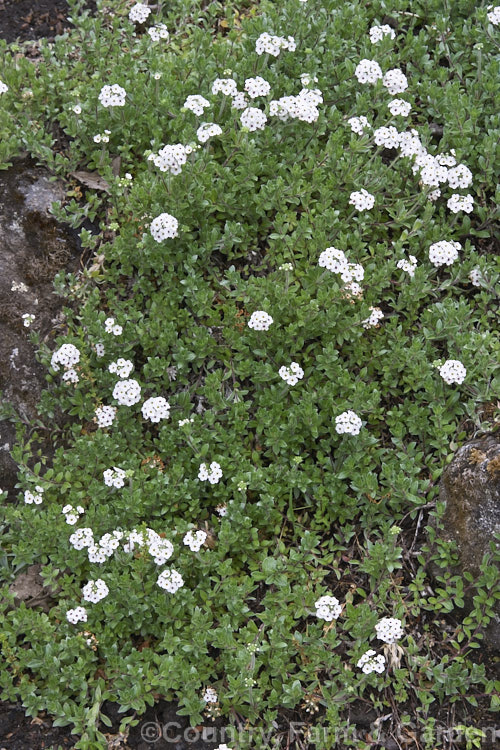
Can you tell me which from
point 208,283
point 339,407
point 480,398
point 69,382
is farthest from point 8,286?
point 480,398

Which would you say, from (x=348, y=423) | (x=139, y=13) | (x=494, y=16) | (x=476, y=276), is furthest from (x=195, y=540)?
(x=494, y=16)

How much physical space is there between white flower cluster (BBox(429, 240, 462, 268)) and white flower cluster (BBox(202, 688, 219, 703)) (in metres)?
3.34

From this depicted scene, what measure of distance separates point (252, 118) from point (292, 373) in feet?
6.93

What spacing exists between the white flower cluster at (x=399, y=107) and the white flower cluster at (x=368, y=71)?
0.26 metres

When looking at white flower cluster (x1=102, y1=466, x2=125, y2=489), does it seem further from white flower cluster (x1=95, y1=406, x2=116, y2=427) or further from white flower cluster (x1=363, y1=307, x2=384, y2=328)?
white flower cluster (x1=363, y1=307, x2=384, y2=328)

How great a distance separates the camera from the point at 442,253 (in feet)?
18.3

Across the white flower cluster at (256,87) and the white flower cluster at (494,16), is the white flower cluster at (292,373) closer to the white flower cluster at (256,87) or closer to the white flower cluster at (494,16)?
Result: the white flower cluster at (256,87)

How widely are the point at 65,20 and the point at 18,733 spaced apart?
6.33 metres

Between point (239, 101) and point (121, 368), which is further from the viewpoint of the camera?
point (239, 101)

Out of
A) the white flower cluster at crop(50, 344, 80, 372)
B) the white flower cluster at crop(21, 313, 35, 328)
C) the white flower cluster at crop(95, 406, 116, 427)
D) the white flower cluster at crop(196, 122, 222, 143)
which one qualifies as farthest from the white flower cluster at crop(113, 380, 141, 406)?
the white flower cluster at crop(196, 122, 222, 143)

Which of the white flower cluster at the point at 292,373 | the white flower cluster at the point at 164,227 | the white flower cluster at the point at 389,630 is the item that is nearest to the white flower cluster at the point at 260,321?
the white flower cluster at the point at 292,373

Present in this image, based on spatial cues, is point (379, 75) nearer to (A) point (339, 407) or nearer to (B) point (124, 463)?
(A) point (339, 407)

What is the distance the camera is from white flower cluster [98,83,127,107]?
Result: 6.00m

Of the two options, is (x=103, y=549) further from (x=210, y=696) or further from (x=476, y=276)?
(x=476, y=276)
